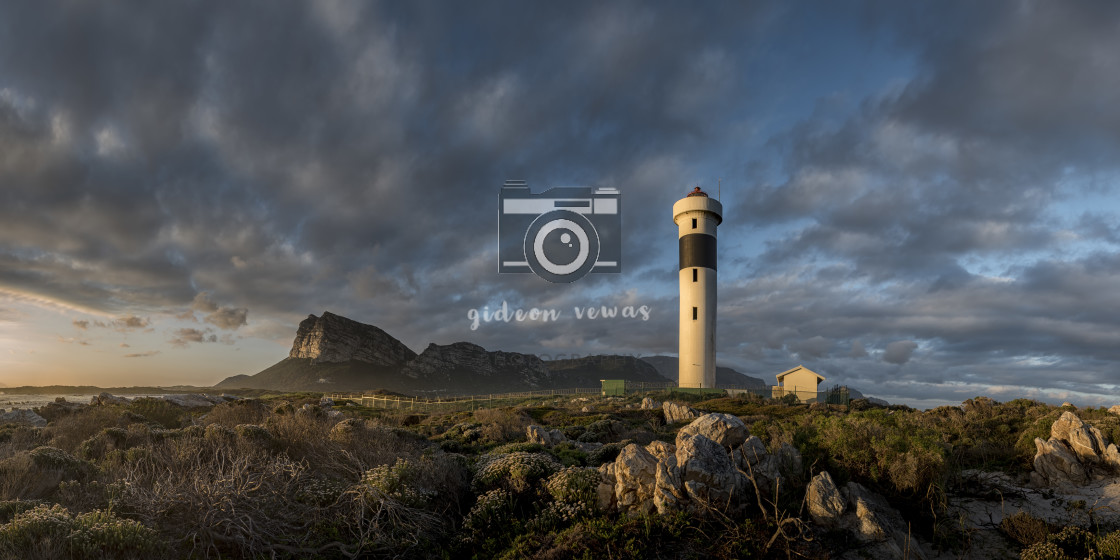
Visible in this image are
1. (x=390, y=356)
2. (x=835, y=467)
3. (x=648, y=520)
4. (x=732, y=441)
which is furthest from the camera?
(x=390, y=356)

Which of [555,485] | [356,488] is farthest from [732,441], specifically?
[356,488]

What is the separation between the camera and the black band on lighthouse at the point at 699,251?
45.4 m

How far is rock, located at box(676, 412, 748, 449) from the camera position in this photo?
1047 centimetres

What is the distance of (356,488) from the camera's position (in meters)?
9.48

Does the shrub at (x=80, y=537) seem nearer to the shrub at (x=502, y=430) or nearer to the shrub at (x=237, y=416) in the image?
the shrub at (x=502, y=430)

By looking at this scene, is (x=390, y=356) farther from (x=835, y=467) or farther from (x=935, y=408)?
(x=835, y=467)

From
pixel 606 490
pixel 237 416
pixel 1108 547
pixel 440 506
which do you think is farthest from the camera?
pixel 237 416

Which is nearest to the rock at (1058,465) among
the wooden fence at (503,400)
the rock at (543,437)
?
the rock at (543,437)

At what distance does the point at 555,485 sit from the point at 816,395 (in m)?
36.0

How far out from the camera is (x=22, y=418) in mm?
22438

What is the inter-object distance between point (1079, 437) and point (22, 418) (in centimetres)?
3522

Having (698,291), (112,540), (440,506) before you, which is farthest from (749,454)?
(698,291)

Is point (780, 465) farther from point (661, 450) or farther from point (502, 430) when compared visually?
point (502, 430)

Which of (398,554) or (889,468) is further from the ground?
(889,468)
